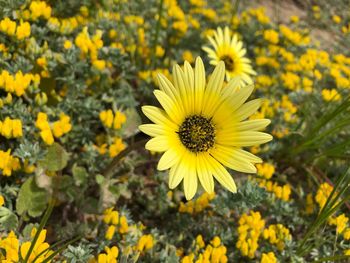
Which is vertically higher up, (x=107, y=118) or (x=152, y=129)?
(x=107, y=118)

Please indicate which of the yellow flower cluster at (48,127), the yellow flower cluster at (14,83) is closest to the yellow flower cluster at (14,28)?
the yellow flower cluster at (14,83)

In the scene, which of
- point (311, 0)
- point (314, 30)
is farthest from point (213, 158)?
point (311, 0)

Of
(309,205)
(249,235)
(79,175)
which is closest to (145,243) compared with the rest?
(79,175)

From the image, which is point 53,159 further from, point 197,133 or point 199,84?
point 199,84

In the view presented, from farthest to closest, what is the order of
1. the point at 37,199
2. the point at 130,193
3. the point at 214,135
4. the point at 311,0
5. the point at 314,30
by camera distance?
the point at 311,0 → the point at 314,30 → the point at 130,193 → the point at 37,199 → the point at 214,135

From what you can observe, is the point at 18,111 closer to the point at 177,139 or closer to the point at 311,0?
the point at 177,139
